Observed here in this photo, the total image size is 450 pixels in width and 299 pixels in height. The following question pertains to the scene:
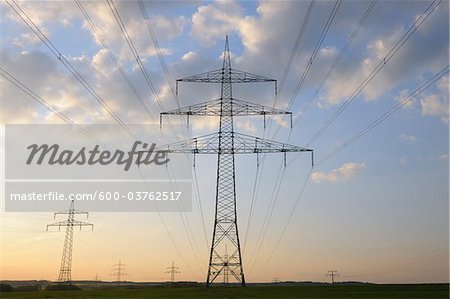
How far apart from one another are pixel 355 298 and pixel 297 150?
1422cm

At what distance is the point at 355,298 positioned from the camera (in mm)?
50750

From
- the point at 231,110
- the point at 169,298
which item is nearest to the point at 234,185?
the point at 231,110

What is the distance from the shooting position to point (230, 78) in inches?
2293

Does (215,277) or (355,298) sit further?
(215,277)

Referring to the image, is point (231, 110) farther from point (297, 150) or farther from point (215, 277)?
point (215, 277)

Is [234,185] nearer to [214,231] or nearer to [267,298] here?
[214,231]

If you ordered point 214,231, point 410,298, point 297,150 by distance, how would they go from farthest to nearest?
point 214,231 → point 297,150 → point 410,298

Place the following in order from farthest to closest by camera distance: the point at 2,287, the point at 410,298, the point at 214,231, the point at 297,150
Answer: the point at 2,287 → the point at 214,231 → the point at 297,150 → the point at 410,298

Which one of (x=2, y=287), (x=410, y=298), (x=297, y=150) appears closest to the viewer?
(x=410, y=298)

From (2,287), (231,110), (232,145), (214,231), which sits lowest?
(2,287)

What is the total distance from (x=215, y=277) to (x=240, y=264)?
330 centimetres

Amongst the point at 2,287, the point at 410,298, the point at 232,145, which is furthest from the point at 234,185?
the point at 2,287

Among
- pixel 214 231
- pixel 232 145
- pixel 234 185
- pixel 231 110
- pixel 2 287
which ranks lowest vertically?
pixel 2 287

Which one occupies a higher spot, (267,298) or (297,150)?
(297,150)
